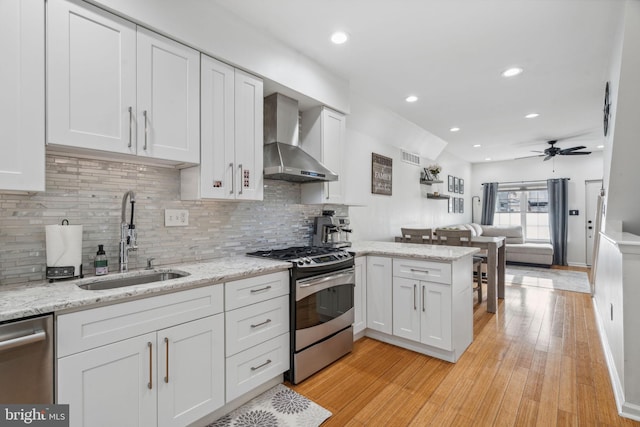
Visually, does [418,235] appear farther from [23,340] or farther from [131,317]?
[23,340]

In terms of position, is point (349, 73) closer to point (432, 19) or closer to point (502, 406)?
point (432, 19)

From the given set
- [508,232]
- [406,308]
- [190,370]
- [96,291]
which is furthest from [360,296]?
[508,232]

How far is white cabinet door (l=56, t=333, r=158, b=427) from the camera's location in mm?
1263

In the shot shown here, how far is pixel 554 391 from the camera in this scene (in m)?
2.14

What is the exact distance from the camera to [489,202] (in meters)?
7.99

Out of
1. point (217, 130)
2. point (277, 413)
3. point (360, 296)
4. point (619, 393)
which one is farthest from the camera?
point (360, 296)

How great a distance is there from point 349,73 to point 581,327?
3691 mm

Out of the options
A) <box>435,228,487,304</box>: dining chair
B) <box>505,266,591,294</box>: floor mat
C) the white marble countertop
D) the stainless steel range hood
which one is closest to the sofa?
<box>505,266,591,294</box>: floor mat

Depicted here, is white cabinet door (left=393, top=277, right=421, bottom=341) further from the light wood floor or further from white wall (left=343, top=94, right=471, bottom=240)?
white wall (left=343, top=94, right=471, bottom=240)

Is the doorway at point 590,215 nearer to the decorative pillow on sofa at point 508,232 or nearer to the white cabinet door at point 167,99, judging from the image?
the decorative pillow on sofa at point 508,232

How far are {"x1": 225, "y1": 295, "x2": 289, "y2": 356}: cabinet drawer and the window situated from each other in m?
7.66

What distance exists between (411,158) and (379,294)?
10.5 feet

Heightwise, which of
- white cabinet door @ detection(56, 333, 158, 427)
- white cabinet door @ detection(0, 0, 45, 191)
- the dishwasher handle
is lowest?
white cabinet door @ detection(56, 333, 158, 427)

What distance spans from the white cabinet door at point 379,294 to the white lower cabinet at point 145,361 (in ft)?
5.19
